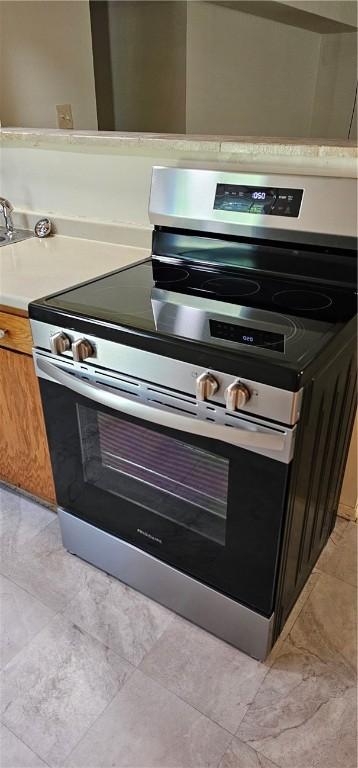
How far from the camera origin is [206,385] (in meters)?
0.95

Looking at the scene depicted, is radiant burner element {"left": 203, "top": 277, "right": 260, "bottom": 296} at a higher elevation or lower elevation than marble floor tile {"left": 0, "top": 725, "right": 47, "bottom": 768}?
higher

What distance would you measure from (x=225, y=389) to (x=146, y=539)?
1.94ft

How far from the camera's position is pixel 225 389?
0.94 metres

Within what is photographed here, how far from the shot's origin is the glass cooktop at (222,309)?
0.99 m

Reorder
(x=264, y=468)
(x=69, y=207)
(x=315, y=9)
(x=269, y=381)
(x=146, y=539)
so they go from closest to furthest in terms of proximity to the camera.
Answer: (x=269, y=381) < (x=264, y=468) < (x=146, y=539) < (x=69, y=207) < (x=315, y=9)

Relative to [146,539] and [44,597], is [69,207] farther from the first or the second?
[44,597]

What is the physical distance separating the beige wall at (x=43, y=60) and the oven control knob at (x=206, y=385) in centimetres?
217

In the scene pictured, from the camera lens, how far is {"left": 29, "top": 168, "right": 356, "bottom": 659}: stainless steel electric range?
971 millimetres

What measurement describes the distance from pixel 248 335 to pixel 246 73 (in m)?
2.89

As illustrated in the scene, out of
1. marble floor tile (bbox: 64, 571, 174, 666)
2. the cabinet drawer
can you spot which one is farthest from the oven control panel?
marble floor tile (bbox: 64, 571, 174, 666)

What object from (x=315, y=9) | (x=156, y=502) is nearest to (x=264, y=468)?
(x=156, y=502)

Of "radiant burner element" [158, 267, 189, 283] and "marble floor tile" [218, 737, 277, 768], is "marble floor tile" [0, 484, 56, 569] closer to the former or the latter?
"marble floor tile" [218, 737, 277, 768]

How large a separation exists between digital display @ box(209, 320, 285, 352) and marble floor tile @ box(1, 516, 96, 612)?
0.97 m

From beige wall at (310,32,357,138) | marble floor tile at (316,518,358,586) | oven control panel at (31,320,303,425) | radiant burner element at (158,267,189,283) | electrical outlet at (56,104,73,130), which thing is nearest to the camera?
oven control panel at (31,320,303,425)
